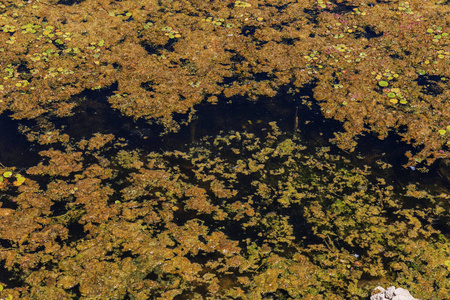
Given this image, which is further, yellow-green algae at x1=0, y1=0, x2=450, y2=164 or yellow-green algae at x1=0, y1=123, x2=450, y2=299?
→ yellow-green algae at x1=0, y1=0, x2=450, y2=164

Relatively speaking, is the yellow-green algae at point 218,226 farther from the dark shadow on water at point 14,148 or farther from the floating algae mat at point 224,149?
the dark shadow on water at point 14,148

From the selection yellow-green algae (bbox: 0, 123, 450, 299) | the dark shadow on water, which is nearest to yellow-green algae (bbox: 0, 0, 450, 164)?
the dark shadow on water

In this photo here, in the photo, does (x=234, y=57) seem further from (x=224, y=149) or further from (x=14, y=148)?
(x=14, y=148)

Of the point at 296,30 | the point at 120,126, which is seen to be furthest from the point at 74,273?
the point at 296,30

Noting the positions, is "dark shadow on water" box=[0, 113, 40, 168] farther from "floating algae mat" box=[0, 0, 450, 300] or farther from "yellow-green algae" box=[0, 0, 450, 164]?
"yellow-green algae" box=[0, 0, 450, 164]

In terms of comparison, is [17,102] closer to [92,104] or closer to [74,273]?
[92,104]

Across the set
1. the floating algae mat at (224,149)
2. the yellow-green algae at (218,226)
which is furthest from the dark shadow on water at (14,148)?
the yellow-green algae at (218,226)
